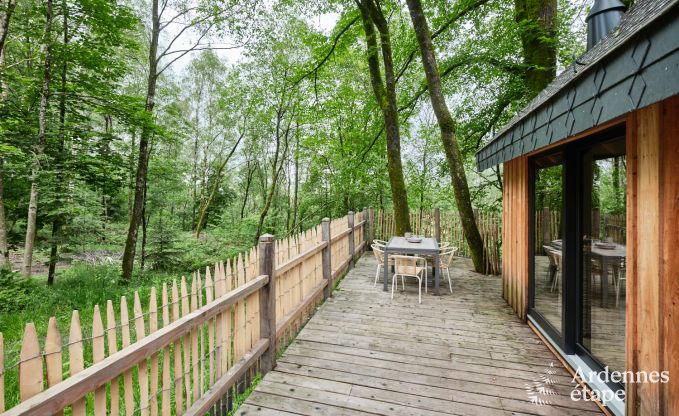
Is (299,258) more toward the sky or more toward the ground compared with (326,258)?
more toward the sky

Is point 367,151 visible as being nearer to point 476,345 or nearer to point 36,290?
point 476,345

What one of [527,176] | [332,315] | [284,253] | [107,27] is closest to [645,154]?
[527,176]

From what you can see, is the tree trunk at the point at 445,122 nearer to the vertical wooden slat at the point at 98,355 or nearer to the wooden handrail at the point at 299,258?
the wooden handrail at the point at 299,258

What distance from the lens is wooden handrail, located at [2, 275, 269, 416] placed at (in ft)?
3.52

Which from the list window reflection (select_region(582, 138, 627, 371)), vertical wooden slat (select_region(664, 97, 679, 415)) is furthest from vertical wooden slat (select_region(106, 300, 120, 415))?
window reflection (select_region(582, 138, 627, 371))

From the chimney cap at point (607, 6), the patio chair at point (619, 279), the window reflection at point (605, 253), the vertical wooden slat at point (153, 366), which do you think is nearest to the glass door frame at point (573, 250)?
the window reflection at point (605, 253)

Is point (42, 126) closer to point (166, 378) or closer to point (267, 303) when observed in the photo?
point (267, 303)

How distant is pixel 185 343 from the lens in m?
1.94

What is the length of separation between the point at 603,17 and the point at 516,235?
2.90 m

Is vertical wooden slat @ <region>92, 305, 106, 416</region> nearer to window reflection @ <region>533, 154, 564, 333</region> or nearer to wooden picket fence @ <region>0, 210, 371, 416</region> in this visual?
wooden picket fence @ <region>0, 210, 371, 416</region>

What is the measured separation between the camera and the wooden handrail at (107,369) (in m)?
1.07

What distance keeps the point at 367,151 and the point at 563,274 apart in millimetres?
6874

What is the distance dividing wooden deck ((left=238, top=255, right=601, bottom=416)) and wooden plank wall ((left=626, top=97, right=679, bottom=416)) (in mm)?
799

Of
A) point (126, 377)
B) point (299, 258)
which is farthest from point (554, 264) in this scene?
point (126, 377)
